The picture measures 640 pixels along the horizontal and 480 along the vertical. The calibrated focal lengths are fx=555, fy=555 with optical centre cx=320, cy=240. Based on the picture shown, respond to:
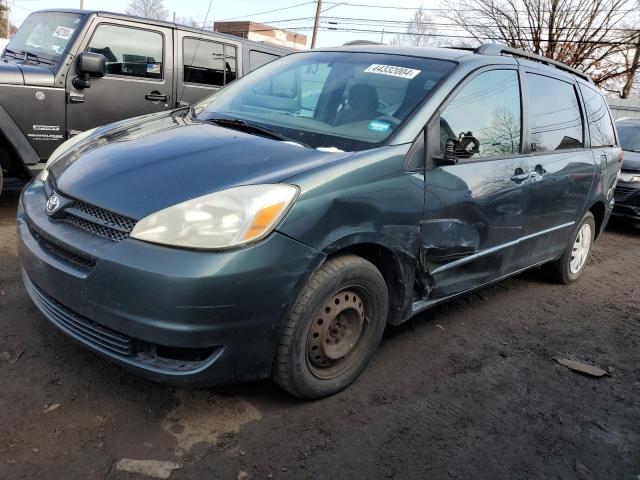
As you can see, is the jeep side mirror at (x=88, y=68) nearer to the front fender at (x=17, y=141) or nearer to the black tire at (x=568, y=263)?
the front fender at (x=17, y=141)

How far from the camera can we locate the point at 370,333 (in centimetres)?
291

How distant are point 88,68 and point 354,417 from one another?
4.21 metres

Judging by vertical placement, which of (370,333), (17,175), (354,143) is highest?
(354,143)

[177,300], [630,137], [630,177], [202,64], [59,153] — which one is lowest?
[630,177]

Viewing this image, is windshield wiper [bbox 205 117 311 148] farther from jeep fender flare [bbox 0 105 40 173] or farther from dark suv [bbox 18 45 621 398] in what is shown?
jeep fender flare [bbox 0 105 40 173]

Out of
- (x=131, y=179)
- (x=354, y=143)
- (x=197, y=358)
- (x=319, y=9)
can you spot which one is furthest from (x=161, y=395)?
(x=319, y=9)

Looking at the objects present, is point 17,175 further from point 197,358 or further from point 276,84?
point 197,358

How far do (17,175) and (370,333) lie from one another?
4.24 metres

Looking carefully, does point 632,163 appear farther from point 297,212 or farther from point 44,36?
point 44,36

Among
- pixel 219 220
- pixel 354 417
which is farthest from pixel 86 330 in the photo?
pixel 354 417

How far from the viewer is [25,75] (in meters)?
5.07

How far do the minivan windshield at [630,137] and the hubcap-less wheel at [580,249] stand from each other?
15.0 ft

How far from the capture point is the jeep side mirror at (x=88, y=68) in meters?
5.14

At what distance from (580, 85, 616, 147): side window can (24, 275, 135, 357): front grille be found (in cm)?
416
